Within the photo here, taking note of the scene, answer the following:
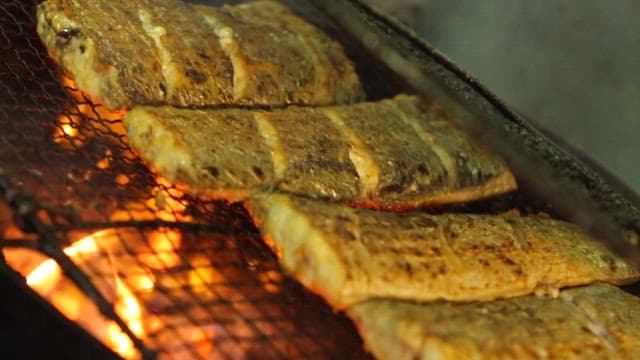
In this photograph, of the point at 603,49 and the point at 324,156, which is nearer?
the point at 324,156

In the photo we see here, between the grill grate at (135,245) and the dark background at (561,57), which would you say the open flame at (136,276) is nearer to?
the grill grate at (135,245)

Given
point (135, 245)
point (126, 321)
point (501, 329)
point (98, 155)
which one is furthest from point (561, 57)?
point (126, 321)

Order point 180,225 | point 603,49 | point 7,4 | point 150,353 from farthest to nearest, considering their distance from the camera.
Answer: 1. point 603,49
2. point 7,4
3. point 180,225
4. point 150,353

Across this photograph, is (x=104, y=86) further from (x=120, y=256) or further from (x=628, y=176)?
(x=628, y=176)

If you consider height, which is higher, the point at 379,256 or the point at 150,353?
the point at 379,256

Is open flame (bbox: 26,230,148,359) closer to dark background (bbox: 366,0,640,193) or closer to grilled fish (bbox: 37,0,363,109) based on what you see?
grilled fish (bbox: 37,0,363,109)

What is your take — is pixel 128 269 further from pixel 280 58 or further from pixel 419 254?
pixel 280 58

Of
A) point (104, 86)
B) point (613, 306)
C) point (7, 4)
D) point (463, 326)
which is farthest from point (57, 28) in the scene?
point (613, 306)
